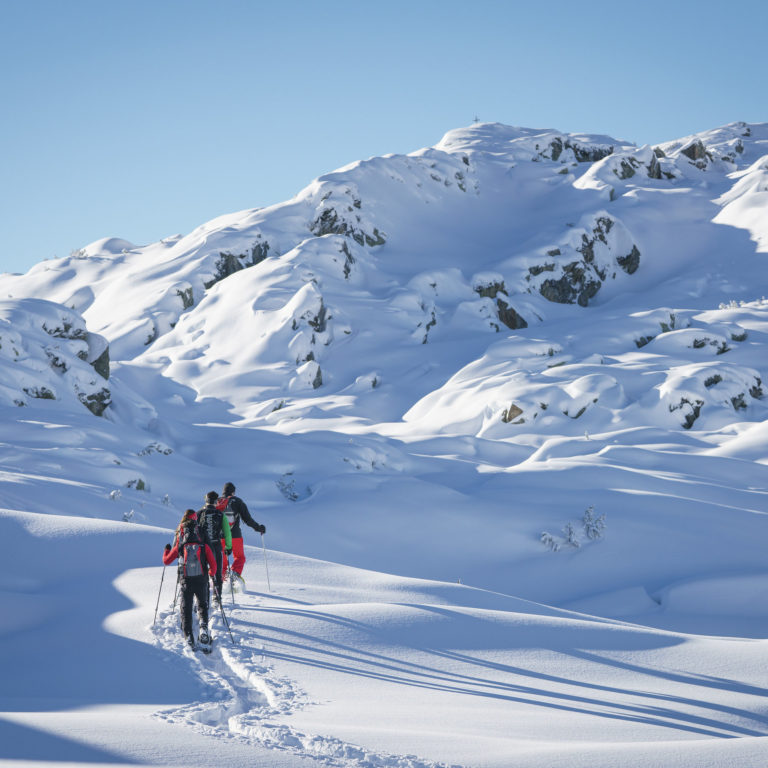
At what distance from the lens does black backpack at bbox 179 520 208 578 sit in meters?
7.07

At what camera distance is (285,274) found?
39.8m

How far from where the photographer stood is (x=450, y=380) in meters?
30.0

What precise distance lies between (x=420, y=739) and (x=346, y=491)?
43.4 ft

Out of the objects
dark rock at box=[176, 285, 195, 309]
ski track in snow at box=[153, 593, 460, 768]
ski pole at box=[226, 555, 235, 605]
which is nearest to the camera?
ski track in snow at box=[153, 593, 460, 768]

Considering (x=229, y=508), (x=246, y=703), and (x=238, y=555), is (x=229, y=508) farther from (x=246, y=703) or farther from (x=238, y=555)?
(x=246, y=703)

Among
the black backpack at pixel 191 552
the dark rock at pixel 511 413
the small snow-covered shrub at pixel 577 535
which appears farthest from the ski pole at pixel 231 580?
the dark rock at pixel 511 413

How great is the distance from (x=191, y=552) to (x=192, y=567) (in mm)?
152

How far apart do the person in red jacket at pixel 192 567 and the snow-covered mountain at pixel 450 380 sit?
2333mm

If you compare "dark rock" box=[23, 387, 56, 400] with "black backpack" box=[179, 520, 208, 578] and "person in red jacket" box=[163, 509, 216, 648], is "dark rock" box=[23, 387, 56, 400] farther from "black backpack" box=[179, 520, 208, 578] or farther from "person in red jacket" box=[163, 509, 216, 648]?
"black backpack" box=[179, 520, 208, 578]

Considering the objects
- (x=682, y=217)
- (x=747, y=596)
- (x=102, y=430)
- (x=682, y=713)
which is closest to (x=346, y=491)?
(x=102, y=430)

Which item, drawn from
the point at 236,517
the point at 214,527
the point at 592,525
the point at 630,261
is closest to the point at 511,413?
the point at 592,525

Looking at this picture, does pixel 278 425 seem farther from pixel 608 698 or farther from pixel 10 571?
pixel 608 698

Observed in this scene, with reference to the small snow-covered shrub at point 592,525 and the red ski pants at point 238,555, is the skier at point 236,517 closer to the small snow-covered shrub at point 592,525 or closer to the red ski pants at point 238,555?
the red ski pants at point 238,555

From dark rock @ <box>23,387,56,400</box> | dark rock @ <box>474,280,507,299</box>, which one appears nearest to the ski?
dark rock @ <box>23,387,56,400</box>
